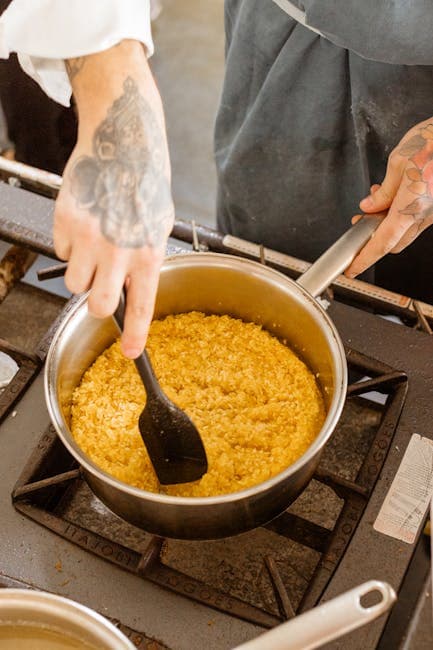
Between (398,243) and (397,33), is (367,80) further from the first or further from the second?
(398,243)

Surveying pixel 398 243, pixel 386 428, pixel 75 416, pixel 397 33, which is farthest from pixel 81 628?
pixel 397 33

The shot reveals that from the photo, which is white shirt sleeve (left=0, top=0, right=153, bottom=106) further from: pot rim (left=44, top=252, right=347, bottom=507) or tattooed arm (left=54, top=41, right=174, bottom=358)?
pot rim (left=44, top=252, right=347, bottom=507)

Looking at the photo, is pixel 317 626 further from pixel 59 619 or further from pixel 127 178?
pixel 127 178

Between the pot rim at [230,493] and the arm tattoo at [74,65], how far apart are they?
0.26 m

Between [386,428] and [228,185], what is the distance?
1.89 feet

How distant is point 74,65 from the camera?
0.69 metres

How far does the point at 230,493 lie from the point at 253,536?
8.1 inches

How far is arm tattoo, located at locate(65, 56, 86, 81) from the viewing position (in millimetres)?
678

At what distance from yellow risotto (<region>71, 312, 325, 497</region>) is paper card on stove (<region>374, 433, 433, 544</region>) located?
0.11 m

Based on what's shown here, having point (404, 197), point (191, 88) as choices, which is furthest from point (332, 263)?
point (191, 88)

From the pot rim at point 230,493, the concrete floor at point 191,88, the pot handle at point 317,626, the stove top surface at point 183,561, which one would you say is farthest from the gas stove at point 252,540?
the concrete floor at point 191,88

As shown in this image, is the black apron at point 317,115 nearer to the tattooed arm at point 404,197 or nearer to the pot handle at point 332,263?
the tattooed arm at point 404,197

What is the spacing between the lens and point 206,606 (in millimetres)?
730

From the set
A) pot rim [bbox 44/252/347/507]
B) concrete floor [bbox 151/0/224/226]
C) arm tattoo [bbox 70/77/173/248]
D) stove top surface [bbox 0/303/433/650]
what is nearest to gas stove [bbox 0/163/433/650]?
stove top surface [bbox 0/303/433/650]
